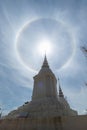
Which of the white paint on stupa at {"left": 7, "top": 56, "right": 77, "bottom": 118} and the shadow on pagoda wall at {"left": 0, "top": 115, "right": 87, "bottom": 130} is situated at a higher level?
the white paint on stupa at {"left": 7, "top": 56, "right": 77, "bottom": 118}

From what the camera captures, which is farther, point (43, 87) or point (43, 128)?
point (43, 87)

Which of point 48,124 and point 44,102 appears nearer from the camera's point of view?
point 48,124

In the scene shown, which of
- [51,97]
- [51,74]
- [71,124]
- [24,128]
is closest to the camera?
[71,124]

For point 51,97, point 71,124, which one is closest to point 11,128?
point 71,124

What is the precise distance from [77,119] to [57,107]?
291 inches

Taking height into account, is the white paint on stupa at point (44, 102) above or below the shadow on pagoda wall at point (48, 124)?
above

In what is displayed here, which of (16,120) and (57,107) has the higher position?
(57,107)

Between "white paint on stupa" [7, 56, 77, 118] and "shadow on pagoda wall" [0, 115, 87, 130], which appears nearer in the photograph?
"shadow on pagoda wall" [0, 115, 87, 130]

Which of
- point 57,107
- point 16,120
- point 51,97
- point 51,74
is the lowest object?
point 16,120

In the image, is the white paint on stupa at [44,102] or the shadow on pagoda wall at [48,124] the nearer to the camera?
the shadow on pagoda wall at [48,124]

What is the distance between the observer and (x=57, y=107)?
23.0 meters

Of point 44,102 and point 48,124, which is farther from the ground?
point 44,102

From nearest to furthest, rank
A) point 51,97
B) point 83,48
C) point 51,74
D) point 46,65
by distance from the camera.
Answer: point 83,48, point 51,97, point 51,74, point 46,65

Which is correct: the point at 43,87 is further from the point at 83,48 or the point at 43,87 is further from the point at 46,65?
the point at 83,48
